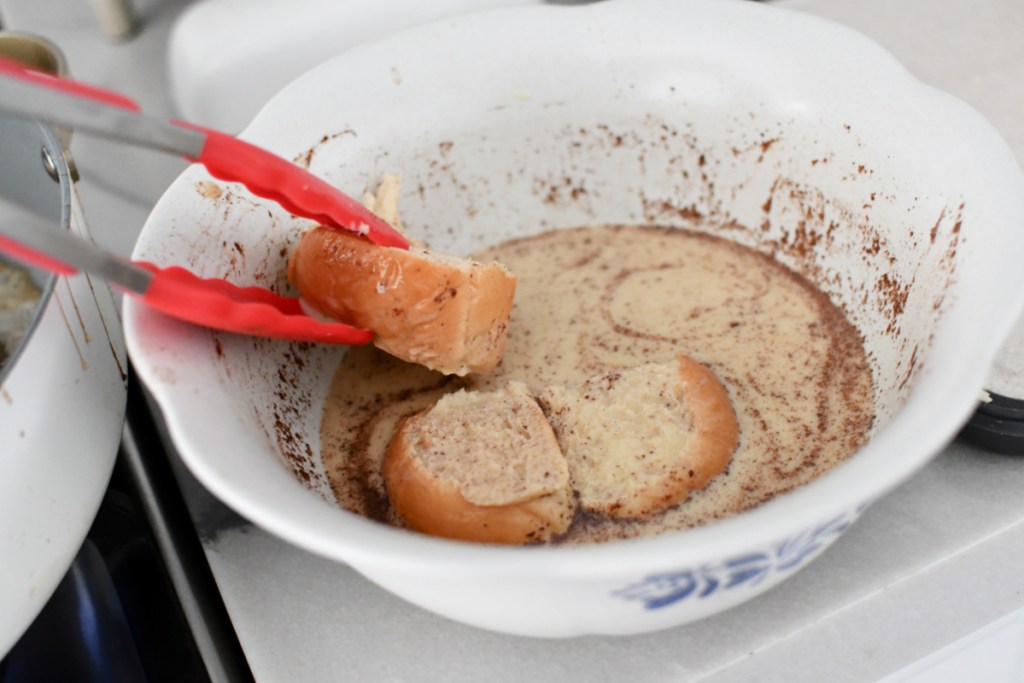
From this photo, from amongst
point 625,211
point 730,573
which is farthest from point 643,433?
point 625,211

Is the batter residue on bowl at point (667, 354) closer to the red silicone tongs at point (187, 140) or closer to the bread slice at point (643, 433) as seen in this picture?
the bread slice at point (643, 433)

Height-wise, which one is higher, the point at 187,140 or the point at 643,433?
the point at 187,140

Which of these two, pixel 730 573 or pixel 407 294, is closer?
pixel 730 573

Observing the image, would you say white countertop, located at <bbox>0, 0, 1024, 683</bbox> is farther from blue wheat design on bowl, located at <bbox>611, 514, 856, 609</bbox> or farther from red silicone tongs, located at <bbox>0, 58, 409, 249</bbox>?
red silicone tongs, located at <bbox>0, 58, 409, 249</bbox>

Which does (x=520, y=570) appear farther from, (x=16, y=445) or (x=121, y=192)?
(x=121, y=192)

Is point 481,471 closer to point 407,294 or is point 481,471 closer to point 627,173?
point 407,294


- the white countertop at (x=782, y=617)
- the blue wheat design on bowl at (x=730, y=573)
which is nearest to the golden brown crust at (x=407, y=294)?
the white countertop at (x=782, y=617)

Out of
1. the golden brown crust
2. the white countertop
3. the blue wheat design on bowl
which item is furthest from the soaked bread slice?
the blue wheat design on bowl
